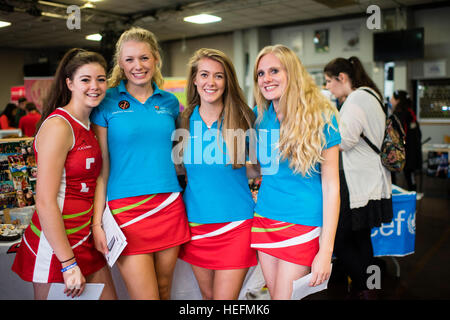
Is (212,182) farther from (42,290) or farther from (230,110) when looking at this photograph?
(42,290)

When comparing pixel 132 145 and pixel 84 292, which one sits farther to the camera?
pixel 132 145

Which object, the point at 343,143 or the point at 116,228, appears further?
the point at 343,143

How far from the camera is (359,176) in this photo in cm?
278

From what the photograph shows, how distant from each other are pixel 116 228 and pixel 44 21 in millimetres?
8840

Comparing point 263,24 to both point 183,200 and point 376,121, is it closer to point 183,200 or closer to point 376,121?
point 376,121

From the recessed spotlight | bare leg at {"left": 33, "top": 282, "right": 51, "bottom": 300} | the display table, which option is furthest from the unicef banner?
the recessed spotlight

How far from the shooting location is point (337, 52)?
30.5ft

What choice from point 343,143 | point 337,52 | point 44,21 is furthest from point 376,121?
point 44,21

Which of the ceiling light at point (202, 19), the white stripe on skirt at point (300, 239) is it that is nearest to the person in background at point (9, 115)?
the ceiling light at point (202, 19)

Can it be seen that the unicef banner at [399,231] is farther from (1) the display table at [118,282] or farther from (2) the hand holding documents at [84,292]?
(2) the hand holding documents at [84,292]

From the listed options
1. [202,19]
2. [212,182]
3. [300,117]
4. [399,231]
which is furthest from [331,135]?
[202,19]

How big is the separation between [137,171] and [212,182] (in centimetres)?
33

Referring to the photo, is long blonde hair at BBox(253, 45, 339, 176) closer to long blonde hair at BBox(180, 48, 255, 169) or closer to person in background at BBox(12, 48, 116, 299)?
long blonde hair at BBox(180, 48, 255, 169)

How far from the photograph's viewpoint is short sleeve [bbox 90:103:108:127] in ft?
5.45
